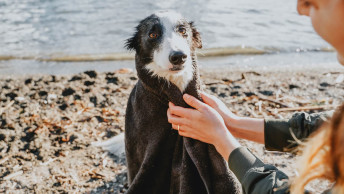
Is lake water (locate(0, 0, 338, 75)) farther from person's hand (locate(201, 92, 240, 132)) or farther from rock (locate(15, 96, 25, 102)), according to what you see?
person's hand (locate(201, 92, 240, 132))

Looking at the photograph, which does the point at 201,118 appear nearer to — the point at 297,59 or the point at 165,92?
the point at 165,92

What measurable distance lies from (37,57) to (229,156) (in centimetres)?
682

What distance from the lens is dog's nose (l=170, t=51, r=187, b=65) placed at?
7.39 ft

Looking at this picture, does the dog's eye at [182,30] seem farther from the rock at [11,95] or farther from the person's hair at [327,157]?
the rock at [11,95]

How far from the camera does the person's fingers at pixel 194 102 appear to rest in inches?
85.6

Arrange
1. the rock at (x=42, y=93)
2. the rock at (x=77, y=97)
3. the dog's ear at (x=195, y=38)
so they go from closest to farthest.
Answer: the dog's ear at (x=195, y=38) < the rock at (x=77, y=97) < the rock at (x=42, y=93)

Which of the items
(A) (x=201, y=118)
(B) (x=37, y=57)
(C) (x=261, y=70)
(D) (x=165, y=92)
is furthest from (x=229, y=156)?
(B) (x=37, y=57)

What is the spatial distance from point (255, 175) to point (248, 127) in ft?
2.25

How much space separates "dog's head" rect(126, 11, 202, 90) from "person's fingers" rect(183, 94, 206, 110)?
0.38 feet

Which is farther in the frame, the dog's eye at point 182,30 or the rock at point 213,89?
the rock at point 213,89

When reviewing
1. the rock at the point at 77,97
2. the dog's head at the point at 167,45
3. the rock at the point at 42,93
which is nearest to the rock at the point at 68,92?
the rock at the point at 77,97

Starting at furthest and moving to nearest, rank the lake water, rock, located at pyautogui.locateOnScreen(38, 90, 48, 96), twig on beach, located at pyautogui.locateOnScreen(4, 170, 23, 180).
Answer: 1. the lake water
2. rock, located at pyautogui.locateOnScreen(38, 90, 48, 96)
3. twig on beach, located at pyautogui.locateOnScreen(4, 170, 23, 180)

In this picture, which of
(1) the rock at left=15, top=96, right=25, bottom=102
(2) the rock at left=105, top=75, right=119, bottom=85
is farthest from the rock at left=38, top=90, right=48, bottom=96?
(2) the rock at left=105, top=75, right=119, bottom=85

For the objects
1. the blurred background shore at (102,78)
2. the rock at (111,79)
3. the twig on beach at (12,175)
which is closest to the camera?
the twig on beach at (12,175)
